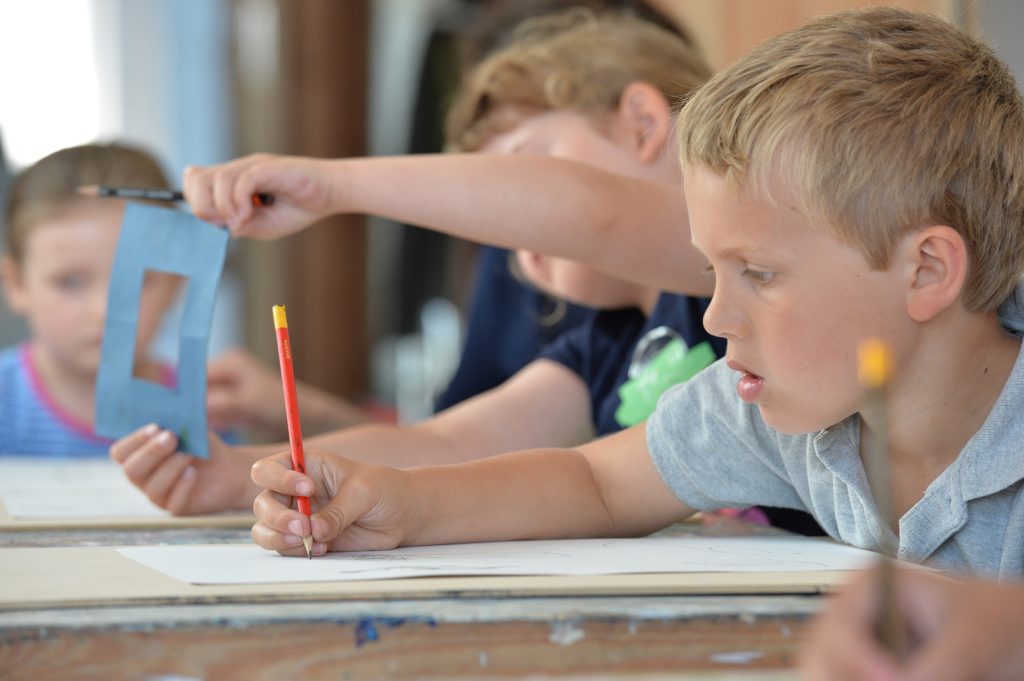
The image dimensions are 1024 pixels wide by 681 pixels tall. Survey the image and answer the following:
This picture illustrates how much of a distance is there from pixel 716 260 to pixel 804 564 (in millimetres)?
214

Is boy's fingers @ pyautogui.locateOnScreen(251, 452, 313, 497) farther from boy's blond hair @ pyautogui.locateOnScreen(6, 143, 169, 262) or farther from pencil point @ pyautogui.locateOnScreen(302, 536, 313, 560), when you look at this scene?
boy's blond hair @ pyautogui.locateOnScreen(6, 143, 169, 262)

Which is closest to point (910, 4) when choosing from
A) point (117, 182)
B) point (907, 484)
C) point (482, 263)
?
point (482, 263)

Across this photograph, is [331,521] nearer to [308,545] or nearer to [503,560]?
[308,545]

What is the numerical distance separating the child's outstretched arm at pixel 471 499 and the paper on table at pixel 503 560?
2 centimetres

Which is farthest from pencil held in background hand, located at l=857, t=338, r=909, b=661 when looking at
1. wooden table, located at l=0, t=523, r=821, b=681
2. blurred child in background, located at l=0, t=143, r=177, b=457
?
blurred child in background, located at l=0, t=143, r=177, b=457

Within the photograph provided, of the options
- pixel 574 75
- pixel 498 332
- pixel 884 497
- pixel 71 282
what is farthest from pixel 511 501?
pixel 71 282

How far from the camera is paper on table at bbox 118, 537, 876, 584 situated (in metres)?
0.64

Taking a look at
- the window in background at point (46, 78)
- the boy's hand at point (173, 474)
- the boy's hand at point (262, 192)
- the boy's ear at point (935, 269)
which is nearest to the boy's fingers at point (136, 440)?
the boy's hand at point (173, 474)

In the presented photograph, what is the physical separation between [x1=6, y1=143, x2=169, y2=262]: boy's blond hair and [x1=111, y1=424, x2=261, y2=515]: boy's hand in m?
0.88

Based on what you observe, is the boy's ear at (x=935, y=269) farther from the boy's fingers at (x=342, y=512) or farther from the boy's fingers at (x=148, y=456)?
the boy's fingers at (x=148, y=456)

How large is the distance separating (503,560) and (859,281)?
294 mm

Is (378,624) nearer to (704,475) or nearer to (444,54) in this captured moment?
(704,475)

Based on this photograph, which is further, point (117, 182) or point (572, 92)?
point (117, 182)

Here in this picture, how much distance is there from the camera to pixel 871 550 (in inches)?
32.7
